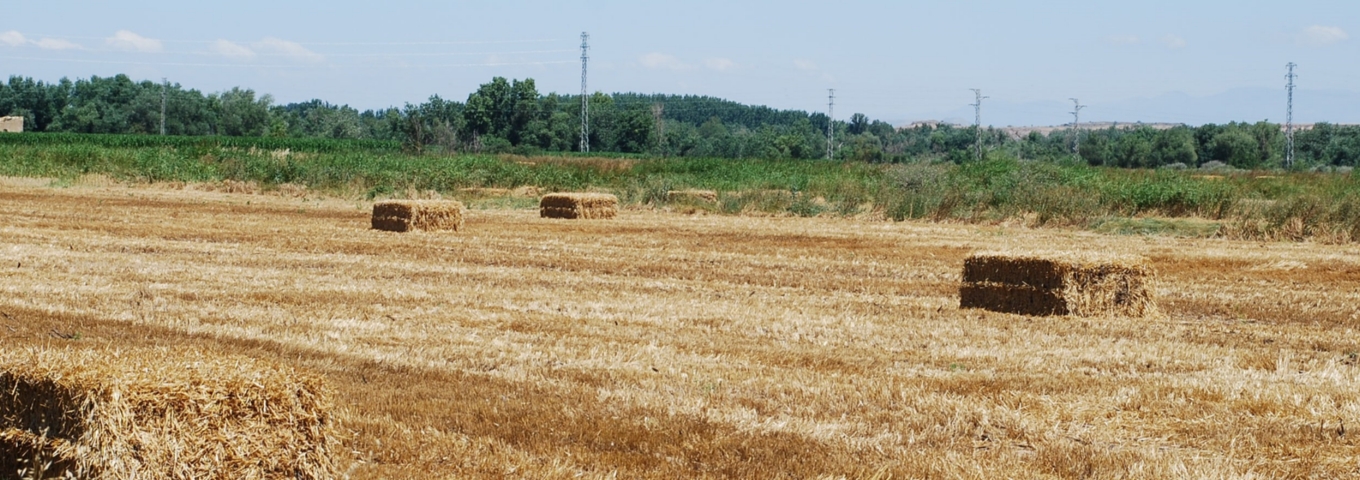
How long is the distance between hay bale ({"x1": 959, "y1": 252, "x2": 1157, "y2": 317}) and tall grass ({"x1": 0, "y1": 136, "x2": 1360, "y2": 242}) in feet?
40.2

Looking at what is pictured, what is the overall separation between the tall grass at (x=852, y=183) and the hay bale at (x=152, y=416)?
878 inches

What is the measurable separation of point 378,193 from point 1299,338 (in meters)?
28.6

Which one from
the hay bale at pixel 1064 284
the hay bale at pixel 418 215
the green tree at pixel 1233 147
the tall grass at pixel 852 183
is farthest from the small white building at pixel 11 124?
the hay bale at pixel 1064 284

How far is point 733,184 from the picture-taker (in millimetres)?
36531

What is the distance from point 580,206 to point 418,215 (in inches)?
215

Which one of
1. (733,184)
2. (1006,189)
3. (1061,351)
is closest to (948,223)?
(1006,189)

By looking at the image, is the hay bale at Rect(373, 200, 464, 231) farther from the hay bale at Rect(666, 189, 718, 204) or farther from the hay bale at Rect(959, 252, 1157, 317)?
the hay bale at Rect(959, 252, 1157, 317)

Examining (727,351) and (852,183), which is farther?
(852,183)

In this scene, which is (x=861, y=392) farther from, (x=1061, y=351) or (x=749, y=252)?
(x=749, y=252)

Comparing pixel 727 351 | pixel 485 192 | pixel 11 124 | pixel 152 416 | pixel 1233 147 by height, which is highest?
pixel 11 124

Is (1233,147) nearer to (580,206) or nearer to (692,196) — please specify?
(692,196)

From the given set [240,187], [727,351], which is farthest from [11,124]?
[727,351]

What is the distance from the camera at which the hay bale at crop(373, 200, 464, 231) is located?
2411 centimetres

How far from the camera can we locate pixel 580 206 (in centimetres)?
2898
